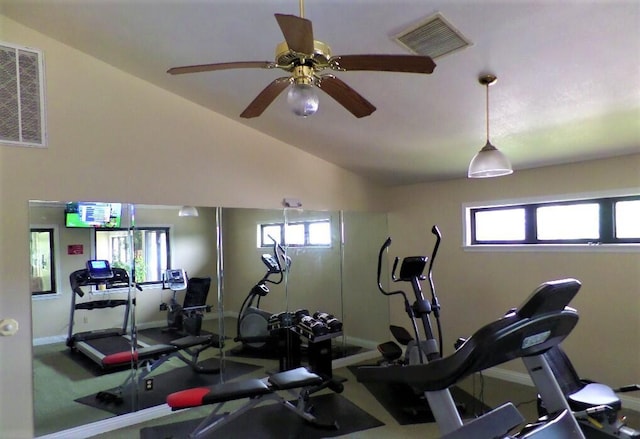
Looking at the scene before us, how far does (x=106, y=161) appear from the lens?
10.2 ft

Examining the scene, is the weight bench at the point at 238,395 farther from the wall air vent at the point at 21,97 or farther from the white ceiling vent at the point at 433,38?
the white ceiling vent at the point at 433,38

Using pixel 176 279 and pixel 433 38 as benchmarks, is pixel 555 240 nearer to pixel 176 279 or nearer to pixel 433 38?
pixel 433 38

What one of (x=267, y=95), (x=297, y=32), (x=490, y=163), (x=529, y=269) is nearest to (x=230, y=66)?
(x=267, y=95)

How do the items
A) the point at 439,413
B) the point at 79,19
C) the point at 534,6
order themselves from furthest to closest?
the point at 79,19
the point at 534,6
the point at 439,413

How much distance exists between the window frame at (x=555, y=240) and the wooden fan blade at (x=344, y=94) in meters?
2.50

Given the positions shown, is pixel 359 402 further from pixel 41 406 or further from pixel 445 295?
pixel 41 406

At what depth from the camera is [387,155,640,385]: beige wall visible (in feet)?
10.5

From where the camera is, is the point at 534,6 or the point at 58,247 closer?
the point at 534,6

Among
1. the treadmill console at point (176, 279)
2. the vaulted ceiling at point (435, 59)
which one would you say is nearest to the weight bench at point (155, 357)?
the treadmill console at point (176, 279)

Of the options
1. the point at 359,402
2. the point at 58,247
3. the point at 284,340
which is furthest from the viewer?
the point at 284,340

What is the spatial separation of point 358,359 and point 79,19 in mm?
4201

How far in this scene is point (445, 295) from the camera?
446cm

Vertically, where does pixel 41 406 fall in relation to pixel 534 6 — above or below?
below

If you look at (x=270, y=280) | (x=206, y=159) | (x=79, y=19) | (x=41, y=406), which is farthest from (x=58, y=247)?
(x=270, y=280)
